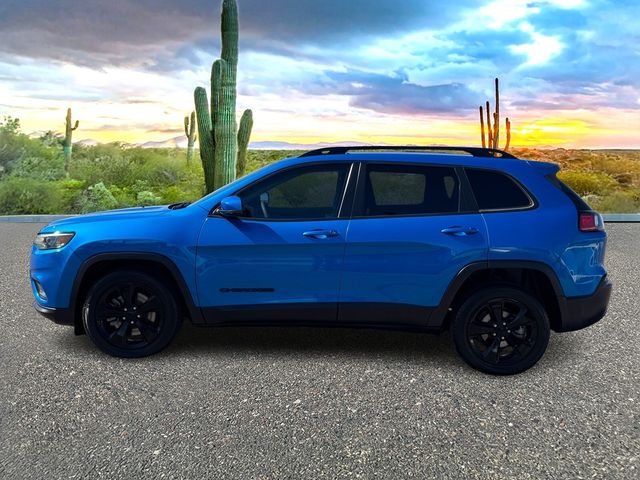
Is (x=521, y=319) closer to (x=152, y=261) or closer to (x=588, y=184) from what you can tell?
(x=152, y=261)

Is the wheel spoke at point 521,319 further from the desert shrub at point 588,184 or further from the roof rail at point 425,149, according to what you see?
the desert shrub at point 588,184

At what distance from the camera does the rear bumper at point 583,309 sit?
4.59 meters

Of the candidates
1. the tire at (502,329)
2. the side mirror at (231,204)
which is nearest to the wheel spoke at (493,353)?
the tire at (502,329)

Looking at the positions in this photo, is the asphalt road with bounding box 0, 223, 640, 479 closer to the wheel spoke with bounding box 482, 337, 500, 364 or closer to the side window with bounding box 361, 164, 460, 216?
the wheel spoke with bounding box 482, 337, 500, 364

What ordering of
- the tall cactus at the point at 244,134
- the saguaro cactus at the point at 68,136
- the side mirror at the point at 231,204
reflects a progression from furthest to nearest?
the saguaro cactus at the point at 68,136 < the tall cactus at the point at 244,134 < the side mirror at the point at 231,204

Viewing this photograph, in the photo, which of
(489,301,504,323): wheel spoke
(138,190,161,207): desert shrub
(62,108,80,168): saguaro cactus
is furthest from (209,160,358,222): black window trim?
(62,108,80,168): saguaro cactus

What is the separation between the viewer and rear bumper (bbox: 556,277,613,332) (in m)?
4.59

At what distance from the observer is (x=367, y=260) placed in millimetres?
4570

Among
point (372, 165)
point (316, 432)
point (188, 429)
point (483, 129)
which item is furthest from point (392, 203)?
point (483, 129)

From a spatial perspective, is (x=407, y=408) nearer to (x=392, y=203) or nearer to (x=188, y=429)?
(x=188, y=429)

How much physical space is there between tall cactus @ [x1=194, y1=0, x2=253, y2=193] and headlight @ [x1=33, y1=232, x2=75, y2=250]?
11288 mm

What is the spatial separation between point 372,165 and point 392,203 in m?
0.40

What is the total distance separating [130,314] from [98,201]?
17053mm

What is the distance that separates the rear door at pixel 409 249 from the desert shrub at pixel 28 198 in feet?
60.6
